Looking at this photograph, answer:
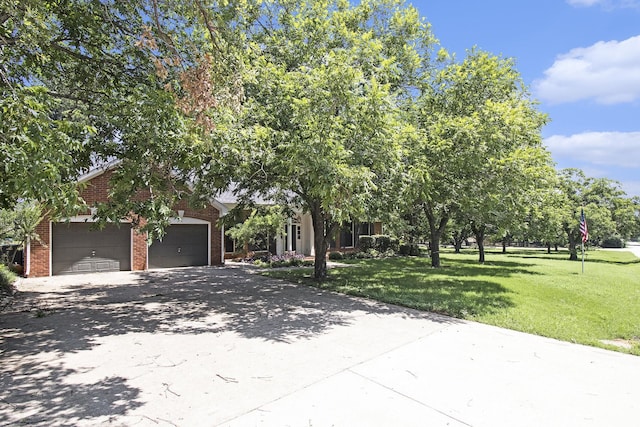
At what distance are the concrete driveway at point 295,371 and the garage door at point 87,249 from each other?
21.3 ft

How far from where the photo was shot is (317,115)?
7777 millimetres

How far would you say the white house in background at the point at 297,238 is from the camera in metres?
19.7

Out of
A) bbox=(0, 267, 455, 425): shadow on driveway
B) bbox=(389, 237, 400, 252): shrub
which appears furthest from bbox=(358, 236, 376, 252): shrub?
bbox=(0, 267, 455, 425): shadow on driveway

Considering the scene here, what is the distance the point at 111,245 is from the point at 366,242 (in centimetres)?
1553

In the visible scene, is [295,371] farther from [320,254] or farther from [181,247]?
[181,247]

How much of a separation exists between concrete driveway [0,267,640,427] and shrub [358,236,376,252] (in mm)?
17012

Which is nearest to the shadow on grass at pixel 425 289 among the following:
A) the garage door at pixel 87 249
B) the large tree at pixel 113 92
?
the large tree at pixel 113 92

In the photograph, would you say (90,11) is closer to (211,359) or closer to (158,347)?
(158,347)

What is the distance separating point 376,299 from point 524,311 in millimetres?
3442

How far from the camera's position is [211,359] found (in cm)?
538

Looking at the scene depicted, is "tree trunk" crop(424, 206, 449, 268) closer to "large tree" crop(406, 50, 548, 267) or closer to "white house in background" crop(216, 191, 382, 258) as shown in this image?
"white house in background" crop(216, 191, 382, 258)

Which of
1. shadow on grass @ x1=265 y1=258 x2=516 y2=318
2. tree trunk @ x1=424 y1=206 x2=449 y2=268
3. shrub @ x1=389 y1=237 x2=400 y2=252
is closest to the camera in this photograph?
shadow on grass @ x1=265 y1=258 x2=516 y2=318

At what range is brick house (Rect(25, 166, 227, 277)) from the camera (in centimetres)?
1398

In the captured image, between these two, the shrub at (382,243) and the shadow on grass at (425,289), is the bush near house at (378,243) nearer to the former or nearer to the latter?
the shrub at (382,243)
